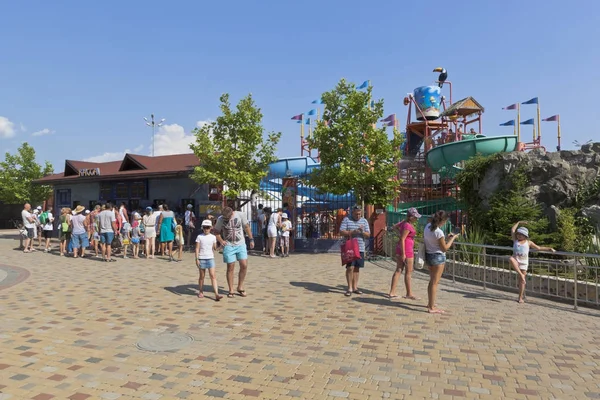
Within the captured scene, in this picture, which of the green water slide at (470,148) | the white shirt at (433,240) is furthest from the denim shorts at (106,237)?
the green water slide at (470,148)

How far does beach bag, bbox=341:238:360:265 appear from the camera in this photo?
8055 mm

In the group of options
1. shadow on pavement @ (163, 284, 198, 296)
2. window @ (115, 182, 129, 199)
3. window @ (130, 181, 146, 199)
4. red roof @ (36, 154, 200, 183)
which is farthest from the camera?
window @ (115, 182, 129, 199)

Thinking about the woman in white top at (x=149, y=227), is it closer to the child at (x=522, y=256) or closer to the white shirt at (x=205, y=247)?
the white shirt at (x=205, y=247)

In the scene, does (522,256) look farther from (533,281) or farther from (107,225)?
(107,225)

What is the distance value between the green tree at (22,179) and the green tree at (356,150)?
28614 mm

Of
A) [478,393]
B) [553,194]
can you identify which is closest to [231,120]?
[553,194]

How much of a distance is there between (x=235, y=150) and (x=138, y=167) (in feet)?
25.9

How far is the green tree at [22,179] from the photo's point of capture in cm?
3478

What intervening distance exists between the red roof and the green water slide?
11.4 meters

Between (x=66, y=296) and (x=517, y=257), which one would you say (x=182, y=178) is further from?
(x=517, y=257)

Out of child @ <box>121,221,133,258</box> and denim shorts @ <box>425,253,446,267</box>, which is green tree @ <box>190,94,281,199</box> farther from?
denim shorts @ <box>425,253,446,267</box>

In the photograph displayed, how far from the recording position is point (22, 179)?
118 ft

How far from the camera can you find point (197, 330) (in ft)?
19.5

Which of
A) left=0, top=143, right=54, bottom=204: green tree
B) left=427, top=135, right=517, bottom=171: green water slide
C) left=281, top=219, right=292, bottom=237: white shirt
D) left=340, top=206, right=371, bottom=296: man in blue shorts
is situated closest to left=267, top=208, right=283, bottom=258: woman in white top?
left=281, top=219, right=292, bottom=237: white shirt
